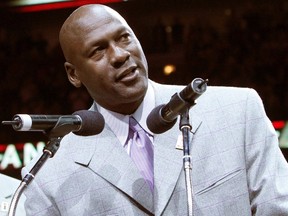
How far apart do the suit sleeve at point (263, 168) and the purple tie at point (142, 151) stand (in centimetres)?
27

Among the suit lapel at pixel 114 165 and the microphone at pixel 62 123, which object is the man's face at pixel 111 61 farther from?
the microphone at pixel 62 123

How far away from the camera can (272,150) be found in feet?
6.34

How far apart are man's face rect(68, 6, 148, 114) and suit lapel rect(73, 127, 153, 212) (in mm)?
113

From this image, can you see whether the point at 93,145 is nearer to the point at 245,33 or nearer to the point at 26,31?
the point at 245,33

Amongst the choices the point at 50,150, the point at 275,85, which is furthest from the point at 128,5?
the point at 50,150

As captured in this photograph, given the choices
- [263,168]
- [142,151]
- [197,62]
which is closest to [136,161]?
[142,151]

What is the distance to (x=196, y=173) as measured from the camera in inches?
76.3

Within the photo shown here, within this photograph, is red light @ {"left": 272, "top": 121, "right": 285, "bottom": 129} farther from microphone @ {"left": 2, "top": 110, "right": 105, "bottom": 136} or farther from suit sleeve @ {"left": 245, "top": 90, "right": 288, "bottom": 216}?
microphone @ {"left": 2, "top": 110, "right": 105, "bottom": 136}

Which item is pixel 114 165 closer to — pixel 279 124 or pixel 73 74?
pixel 73 74

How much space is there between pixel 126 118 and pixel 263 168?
0.43 meters

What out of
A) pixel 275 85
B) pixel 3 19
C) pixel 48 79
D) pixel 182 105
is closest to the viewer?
pixel 182 105

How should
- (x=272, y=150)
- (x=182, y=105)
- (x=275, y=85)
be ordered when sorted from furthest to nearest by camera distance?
(x=275, y=85), (x=272, y=150), (x=182, y=105)

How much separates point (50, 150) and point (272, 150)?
24.7 inches

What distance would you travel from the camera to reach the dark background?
5.80 m
